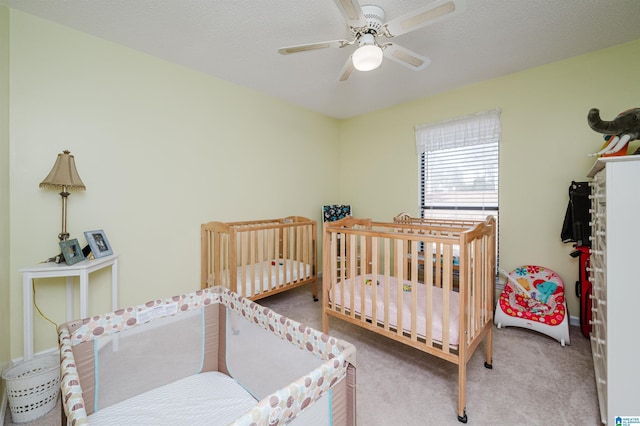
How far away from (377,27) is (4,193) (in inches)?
106

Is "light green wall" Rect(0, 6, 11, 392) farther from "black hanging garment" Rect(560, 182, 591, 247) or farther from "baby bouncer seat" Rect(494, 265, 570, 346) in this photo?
"black hanging garment" Rect(560, 182, 591, 247)

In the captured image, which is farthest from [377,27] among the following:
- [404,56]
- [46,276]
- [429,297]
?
[46,276]

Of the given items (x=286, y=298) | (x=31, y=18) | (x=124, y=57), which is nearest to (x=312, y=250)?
(x=286, y=298)

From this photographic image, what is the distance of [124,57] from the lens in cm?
234

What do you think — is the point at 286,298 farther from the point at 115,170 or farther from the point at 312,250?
the point at 115,170

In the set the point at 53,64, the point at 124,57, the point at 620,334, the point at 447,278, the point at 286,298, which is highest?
the point at 124,57

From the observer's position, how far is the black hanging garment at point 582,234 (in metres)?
2.34

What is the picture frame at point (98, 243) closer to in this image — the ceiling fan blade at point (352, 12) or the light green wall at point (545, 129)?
the ceiling fan blade at point (352, 12)

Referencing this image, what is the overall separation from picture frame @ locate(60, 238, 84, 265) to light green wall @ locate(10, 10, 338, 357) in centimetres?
30

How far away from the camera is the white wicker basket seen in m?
1.45

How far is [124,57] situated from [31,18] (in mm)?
553

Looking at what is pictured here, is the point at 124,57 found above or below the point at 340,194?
above

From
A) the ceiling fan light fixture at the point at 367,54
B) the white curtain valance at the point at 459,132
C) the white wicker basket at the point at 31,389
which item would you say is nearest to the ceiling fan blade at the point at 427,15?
the ceiling fan light fixture at the point at 367,54

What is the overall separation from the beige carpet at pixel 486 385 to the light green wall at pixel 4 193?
1.85 ft
